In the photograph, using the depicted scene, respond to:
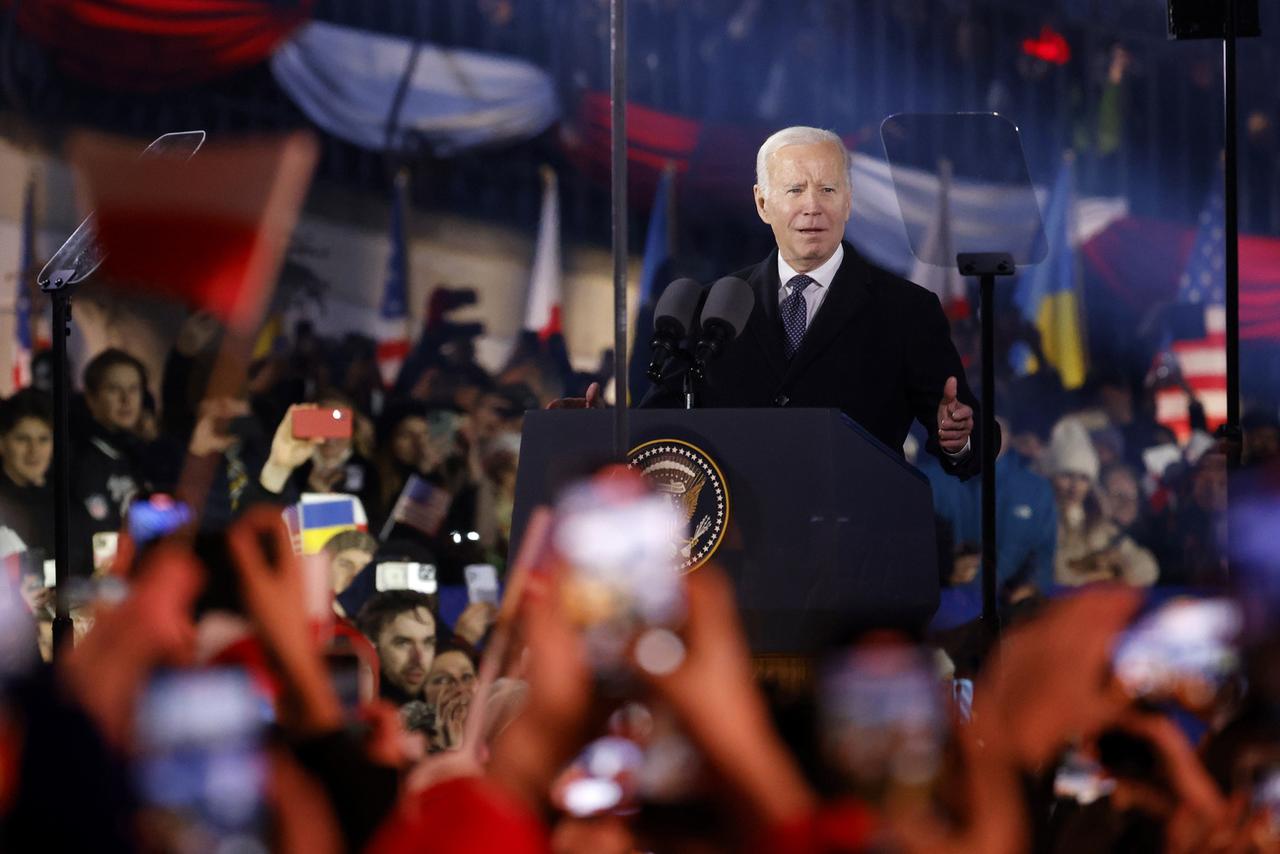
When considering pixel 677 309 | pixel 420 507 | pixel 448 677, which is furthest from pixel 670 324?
pixel 420 507

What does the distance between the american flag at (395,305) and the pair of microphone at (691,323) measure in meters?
3.53

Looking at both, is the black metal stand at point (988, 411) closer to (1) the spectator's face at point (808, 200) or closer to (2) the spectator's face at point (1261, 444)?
(1) the spectator's face at point (808, 200)

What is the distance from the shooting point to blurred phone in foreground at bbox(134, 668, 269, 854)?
1.45 m

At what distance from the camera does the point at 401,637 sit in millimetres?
3943

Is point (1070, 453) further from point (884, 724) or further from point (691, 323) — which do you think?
point (884, 724)

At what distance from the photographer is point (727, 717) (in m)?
1.61

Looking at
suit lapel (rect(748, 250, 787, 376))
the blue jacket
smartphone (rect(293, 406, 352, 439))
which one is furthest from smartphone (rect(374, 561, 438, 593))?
suit lapel (rect(748, 250, 787, 376))

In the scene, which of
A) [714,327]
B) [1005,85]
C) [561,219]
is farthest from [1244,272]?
[714,327]

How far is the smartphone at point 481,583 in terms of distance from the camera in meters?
4.71

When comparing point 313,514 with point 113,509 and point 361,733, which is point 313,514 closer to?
point 113,509

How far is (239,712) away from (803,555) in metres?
0.86

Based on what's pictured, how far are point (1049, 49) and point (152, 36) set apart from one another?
130 inches

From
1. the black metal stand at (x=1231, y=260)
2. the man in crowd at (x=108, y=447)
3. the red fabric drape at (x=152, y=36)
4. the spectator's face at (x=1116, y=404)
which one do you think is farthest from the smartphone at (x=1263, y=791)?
the red fabric drape at (x=152, y=36)

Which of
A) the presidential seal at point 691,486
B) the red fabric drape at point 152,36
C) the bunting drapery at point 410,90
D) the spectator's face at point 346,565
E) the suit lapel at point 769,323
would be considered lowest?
the spectator's face at point 346,565
